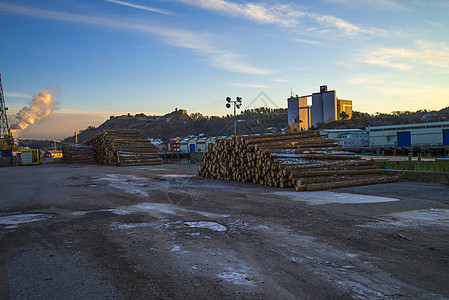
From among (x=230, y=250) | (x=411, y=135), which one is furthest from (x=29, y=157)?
(x=411, y=135)

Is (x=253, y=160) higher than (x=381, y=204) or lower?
higher

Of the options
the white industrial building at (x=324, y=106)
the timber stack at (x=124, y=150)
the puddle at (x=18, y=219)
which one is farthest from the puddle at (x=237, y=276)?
the white industrial building at (x=324, y=106)

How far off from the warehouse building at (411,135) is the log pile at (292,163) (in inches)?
→ 1257

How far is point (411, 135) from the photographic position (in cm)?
4450

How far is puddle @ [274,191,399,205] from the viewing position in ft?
29.4

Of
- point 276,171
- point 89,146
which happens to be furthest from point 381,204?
point 89,146

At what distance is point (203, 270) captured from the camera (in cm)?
416

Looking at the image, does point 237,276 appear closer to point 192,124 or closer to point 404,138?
point 404,138

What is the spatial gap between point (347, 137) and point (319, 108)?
139 feet

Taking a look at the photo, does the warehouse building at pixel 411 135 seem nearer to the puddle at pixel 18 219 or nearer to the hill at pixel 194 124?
the puddle at pixel 18 219

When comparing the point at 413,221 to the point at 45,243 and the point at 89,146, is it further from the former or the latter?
the point at 89,146

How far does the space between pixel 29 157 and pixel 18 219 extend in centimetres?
3919

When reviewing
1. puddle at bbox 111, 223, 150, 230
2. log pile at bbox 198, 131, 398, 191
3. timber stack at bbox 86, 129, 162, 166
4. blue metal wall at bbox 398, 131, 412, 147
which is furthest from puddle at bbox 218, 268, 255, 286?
blue metal wall at bbox 398, 131, 412, 147

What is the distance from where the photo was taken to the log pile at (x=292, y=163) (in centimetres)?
1199
